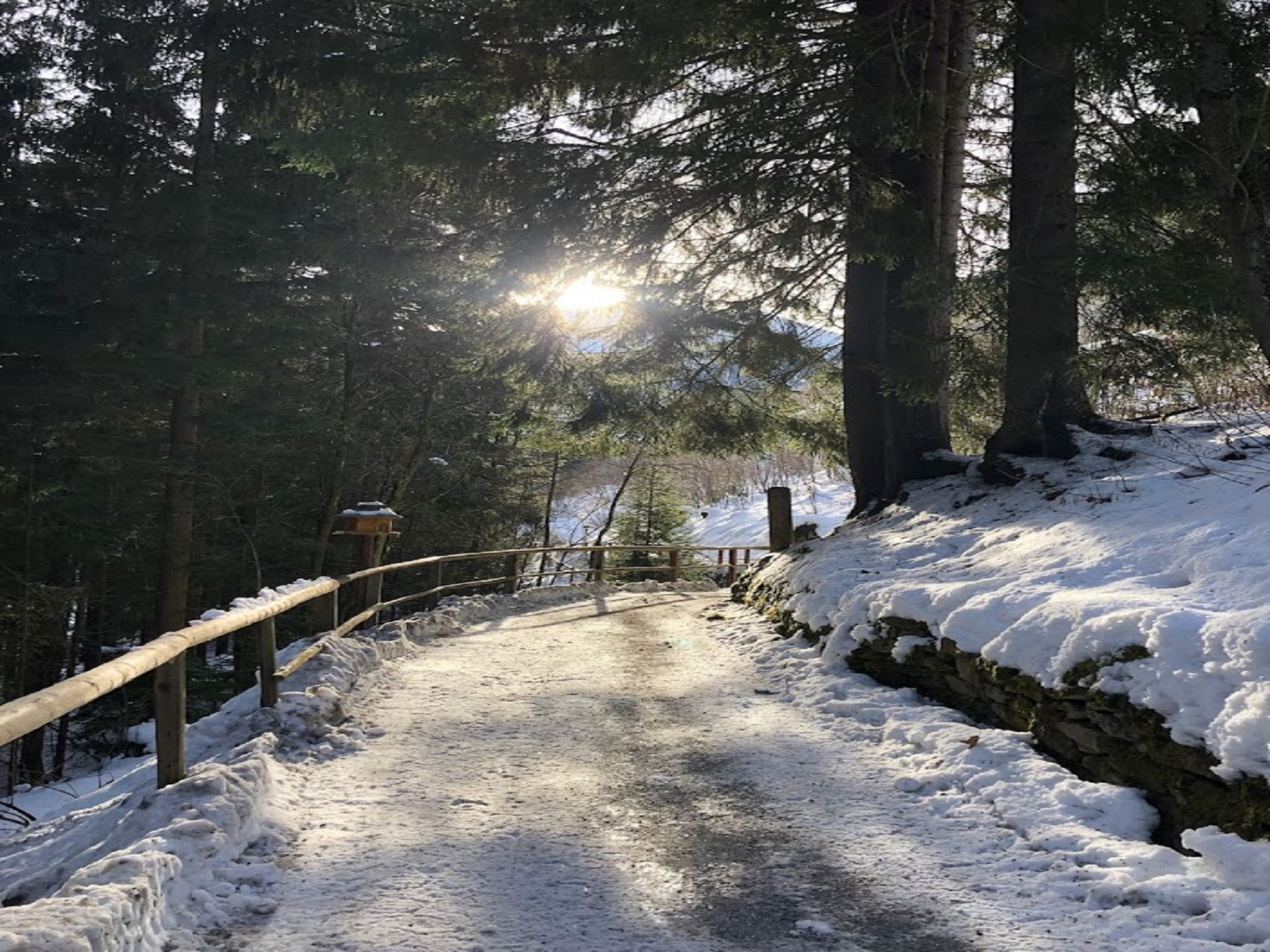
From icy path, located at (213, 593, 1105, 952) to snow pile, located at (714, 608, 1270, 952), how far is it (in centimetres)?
11

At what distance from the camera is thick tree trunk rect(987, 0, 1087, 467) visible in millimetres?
7684

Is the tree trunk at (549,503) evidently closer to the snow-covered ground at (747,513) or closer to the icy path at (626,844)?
the snow-covered ground at (747,513)

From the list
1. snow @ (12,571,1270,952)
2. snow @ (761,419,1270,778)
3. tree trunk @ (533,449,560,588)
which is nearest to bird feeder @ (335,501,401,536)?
snow @ (12,571,1270,952)

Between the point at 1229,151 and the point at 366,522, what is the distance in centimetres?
866

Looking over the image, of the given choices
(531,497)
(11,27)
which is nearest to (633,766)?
(11,27)

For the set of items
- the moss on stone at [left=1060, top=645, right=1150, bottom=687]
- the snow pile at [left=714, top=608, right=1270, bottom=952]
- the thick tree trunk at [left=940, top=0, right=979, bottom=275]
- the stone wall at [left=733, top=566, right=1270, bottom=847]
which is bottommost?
the snow pile at [left=714, top=608, right=1270, bottom=952]

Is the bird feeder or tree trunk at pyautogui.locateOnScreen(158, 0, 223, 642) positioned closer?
the bird feeder

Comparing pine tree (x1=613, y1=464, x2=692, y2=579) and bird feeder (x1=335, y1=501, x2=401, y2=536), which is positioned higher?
bird feeder (x1=335, y1=501, x2=401, y2=536)

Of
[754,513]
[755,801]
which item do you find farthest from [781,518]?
[754,513]

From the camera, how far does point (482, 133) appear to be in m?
9.49

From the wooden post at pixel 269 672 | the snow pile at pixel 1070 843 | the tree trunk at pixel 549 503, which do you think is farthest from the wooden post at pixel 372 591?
the tree trunk at pixel 549 503

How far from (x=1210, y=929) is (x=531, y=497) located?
23.9m

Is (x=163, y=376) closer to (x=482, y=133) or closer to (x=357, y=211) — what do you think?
(x=357, y=211)

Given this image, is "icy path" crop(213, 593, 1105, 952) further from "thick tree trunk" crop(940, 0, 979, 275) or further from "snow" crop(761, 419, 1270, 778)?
"thick tree trunk" crop(940, 0, 979, 275)
